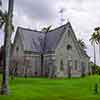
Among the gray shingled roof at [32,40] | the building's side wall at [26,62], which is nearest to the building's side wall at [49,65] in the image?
the building's side wall at [26,62]

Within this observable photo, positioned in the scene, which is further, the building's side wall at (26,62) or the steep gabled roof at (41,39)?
the steep gabled roof at (41,39)

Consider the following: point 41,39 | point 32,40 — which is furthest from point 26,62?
point 41,39

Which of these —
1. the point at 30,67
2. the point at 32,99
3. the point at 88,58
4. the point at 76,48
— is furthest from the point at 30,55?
the point at 32,99

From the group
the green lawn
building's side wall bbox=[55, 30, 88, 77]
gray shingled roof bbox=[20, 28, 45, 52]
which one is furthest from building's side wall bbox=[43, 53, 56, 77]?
the green lawn

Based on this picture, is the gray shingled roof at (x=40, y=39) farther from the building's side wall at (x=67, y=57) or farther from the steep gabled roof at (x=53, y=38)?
the building's side wall at (x=67, y=57)

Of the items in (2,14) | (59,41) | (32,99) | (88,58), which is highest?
(2,14)

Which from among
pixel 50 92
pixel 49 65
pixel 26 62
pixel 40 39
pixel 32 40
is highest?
pixel 40 39

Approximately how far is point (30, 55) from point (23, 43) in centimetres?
326

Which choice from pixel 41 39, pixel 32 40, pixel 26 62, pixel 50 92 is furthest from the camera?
pixel 41 39

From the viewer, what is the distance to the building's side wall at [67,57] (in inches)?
2127

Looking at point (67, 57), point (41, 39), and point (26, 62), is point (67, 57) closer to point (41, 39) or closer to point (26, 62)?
point (41, 39)

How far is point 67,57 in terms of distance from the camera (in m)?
55.7

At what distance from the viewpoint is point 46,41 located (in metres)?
58.6

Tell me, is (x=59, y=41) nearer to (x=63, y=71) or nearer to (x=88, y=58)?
(x=63, y=71)
